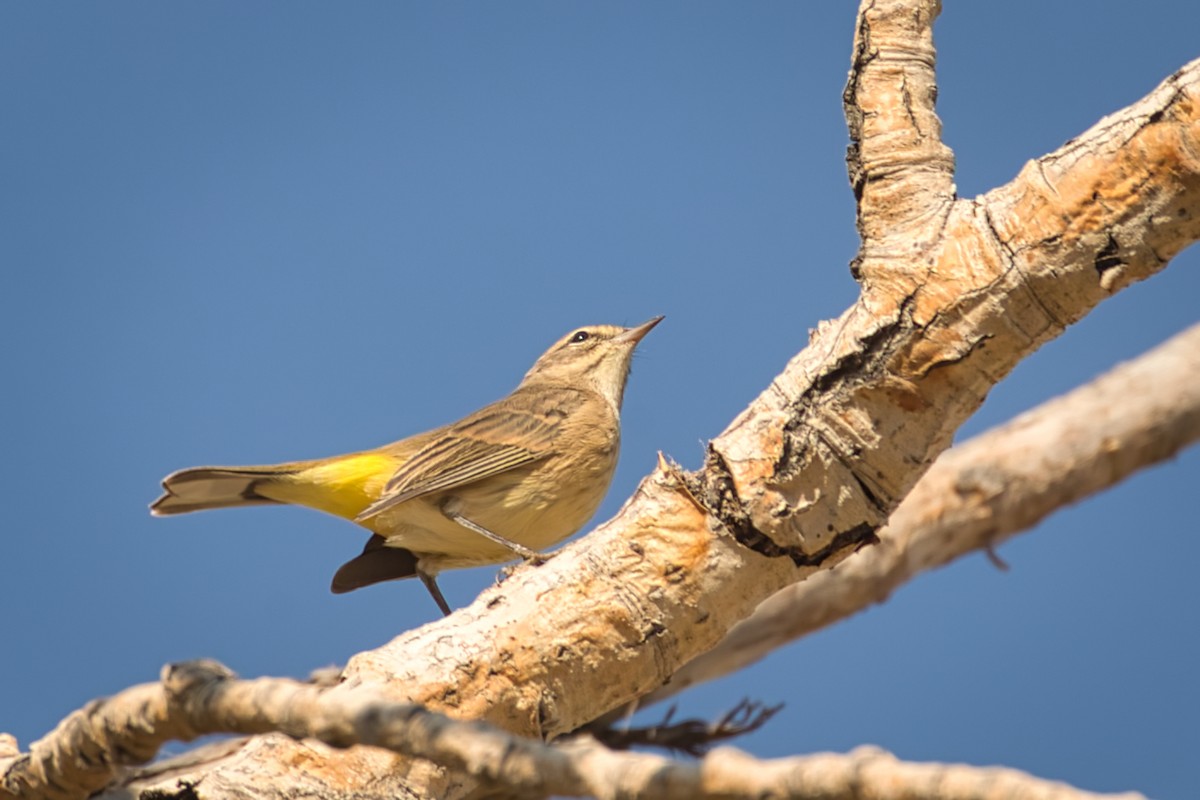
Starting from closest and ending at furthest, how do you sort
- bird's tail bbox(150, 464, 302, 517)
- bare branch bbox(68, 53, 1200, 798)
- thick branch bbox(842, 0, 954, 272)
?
bare branch bbox(68, 53, 1200, 798) → thick branch bbox(842, 0, 954, 272) → bird's tail bbox(150, 464, 302, 517)

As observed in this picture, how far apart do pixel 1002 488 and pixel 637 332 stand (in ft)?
9.17

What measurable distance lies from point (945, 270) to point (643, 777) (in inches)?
95.6

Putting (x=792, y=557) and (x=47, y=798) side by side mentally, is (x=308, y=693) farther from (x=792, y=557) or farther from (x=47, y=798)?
(x=792, y=557)

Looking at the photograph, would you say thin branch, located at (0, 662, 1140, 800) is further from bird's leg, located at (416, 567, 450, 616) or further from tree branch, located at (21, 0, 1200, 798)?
bird's leg, located at (416, 567, 450, 616)

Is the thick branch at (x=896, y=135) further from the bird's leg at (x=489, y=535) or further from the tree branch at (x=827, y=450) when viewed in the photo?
the bird's leg at (x=489, y=535)

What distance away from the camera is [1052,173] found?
14.9 ft

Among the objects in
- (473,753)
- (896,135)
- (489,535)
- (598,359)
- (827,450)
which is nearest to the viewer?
(473,753)

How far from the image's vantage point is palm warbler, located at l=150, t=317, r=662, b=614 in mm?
7766

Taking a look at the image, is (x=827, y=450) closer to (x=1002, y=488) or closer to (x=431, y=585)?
(x=431, y=585)

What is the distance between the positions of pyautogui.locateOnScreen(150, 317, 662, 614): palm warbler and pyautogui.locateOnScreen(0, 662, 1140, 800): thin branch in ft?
11.9

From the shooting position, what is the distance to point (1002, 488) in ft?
30.7

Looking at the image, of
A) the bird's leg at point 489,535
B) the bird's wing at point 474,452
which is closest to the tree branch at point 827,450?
the bird's leg at point 489,535

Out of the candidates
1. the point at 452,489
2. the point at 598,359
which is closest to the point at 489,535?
the point at 452,489

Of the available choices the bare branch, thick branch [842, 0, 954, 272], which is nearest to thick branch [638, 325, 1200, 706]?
the bare branch
